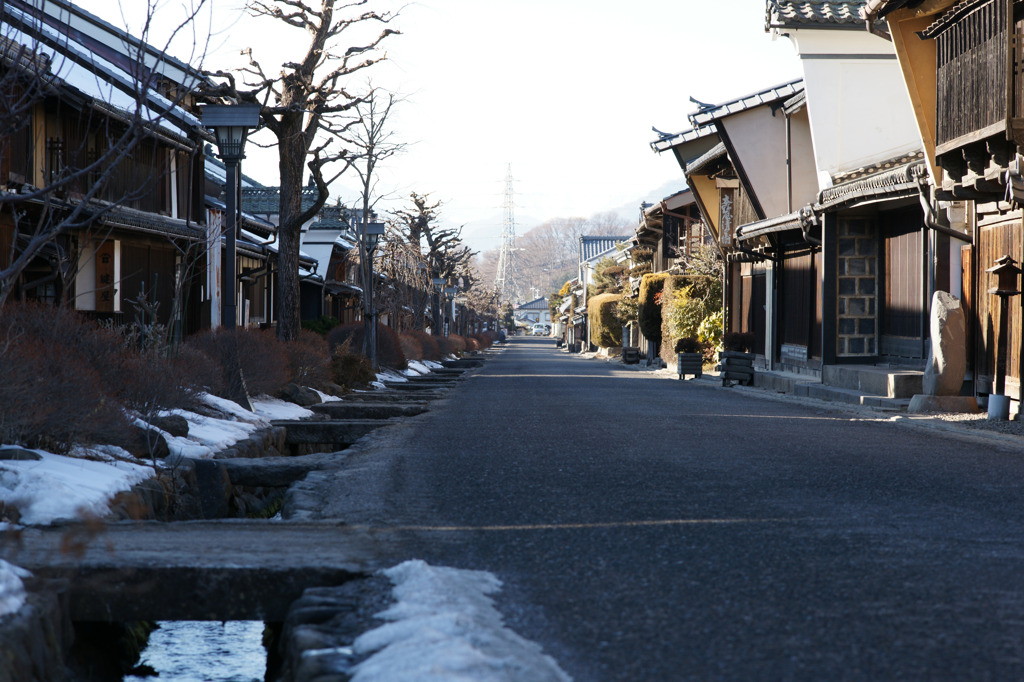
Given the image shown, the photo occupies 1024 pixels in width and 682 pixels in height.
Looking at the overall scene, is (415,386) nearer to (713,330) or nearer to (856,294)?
(856,294)

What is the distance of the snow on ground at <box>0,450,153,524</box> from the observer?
574 cm

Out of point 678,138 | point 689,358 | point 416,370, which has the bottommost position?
point 416,370

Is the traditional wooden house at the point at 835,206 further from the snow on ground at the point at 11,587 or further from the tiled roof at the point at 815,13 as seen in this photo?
the snow on ground at the point at 11,587

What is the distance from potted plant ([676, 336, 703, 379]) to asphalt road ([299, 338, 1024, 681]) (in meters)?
17.0

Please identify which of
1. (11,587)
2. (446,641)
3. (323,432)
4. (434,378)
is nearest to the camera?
(446,641)

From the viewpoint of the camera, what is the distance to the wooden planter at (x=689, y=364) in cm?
2844

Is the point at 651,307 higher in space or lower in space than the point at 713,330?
higher

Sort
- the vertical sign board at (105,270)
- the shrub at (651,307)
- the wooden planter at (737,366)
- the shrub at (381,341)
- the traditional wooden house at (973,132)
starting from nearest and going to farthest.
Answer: the traditional wooden house at (973,132) < the vertical sign board at (105,270) < the wooden planter at (737,366) < the shrub at (381,341) < the shrub at (651,307)

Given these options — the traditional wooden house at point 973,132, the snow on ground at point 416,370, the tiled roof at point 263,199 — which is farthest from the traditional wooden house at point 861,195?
the tiled roof at point 263,199

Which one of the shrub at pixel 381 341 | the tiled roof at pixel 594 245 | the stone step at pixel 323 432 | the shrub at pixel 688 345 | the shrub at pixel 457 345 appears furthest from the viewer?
the tiled roof at pixel 594 245

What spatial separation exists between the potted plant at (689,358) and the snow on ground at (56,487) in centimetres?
2288

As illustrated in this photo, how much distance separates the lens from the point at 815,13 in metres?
22.4

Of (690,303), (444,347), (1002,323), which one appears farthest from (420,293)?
(1002,323)

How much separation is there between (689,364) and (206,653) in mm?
24028
